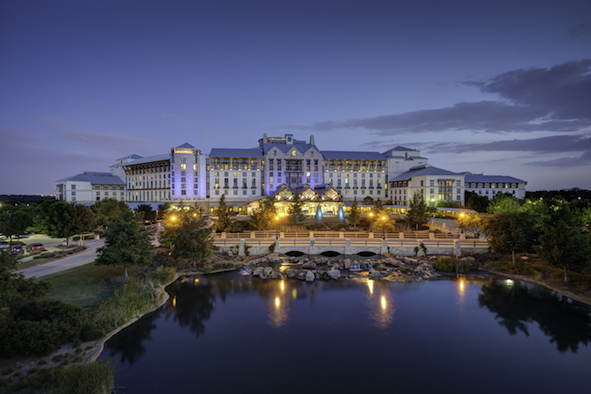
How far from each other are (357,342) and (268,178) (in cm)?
6943

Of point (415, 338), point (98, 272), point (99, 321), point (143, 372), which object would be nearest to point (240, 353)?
point (143, 372)

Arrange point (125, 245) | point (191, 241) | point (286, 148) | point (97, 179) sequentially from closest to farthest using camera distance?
point (125, 245)
point (191, 241)
point (97, 179)
point (286, 148)

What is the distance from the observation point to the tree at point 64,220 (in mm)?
32562

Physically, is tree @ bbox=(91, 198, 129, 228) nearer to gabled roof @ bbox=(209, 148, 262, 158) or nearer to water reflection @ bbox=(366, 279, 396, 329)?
water reflection @ bbox=(366, 279, 396, 329)

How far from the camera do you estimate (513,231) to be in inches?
1107

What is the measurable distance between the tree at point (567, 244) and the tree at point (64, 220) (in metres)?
47.2

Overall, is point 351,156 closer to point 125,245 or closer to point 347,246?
point 347,246

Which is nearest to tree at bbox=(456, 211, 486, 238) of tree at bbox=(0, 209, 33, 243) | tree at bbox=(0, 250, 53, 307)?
tree at bbox=(0, 250, 53, 307)

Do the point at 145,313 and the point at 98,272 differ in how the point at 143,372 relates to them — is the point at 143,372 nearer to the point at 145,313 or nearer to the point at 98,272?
the point at 145,313

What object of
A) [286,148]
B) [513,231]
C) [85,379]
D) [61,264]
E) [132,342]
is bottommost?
[132,342]

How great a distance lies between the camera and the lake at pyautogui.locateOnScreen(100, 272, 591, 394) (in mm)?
13461

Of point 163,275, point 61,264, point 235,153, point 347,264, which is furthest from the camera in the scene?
point 235,153

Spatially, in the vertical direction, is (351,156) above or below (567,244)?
above

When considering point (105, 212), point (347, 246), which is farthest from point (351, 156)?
point (105, 212)
